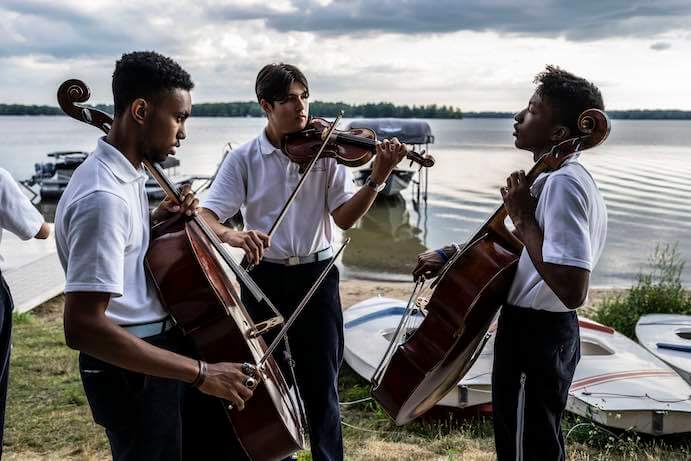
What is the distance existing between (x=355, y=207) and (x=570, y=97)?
3.81 ft

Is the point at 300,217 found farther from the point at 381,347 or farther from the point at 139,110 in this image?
the point at 381,347

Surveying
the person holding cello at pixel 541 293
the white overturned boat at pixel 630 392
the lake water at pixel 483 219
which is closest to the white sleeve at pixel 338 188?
the person holding cello at pixel 541 293

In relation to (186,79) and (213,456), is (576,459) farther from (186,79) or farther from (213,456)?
(186,79)

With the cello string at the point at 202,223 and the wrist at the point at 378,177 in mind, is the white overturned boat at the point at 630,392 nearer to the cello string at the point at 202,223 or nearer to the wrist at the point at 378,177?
the wrist at the point at 378,177

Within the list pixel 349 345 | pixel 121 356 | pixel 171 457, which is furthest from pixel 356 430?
pixel 121 356

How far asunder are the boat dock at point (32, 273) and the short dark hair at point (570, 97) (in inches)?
234

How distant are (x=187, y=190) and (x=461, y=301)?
1.05 metres

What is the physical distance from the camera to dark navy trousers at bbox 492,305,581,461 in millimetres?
2248

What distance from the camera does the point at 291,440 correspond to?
1970 mm

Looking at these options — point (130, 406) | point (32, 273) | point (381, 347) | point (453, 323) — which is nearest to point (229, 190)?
point (453, 323)

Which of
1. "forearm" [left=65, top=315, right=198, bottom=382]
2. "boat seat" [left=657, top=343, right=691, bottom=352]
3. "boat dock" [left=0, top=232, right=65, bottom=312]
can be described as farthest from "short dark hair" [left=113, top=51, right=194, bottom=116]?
"boat dock" [left=0, top=232, right=65, bottom=312]

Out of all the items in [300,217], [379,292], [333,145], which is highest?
[333,145]

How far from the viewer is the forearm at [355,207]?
9.87 feet

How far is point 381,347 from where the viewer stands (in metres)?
5.38
